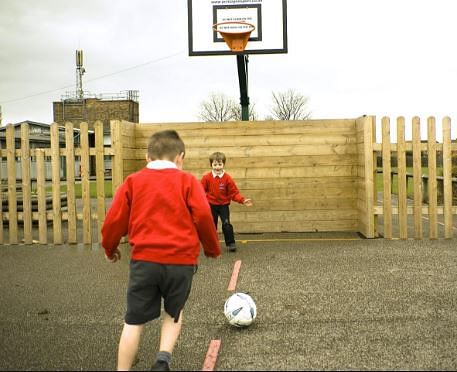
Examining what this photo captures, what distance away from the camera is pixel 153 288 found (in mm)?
3502

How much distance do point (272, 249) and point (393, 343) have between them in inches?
185

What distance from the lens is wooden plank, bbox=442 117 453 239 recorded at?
31.0 ft

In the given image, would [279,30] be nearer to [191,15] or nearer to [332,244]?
[191,15]

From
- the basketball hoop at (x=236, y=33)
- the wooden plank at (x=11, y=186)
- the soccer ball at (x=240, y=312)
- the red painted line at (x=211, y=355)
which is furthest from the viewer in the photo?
the basketball hoop at (x=236, y=33)

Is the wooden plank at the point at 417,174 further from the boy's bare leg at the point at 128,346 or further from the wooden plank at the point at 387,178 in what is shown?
the boy's bare leg at the point at 128,346

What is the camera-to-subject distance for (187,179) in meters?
3.51

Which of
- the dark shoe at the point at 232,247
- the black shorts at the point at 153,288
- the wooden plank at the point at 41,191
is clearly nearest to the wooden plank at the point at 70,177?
the wooden plank at the point at 41,191

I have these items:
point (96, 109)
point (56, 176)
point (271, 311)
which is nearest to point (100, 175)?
point (56, 176)

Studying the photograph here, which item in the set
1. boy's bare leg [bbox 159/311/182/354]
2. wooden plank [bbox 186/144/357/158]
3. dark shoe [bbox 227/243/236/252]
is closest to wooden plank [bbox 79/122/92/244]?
wooden plank [bbox 186/144/357/158]

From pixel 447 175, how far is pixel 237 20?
209 inches

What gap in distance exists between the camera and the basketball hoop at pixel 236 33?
11562 mm

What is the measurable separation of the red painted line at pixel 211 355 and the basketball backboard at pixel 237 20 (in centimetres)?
823

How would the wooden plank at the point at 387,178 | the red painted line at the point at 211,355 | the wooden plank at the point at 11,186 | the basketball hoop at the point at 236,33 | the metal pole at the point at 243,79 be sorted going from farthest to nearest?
the metal pole at the point at 243,79 → the basketball hoop at the point at 236,33 → the wooden plank at the point at 11,186 → the wooden plank at the point at 387,178 → the red painted line at the point at 211,355

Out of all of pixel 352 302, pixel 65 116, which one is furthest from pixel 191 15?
pixel 65 116
